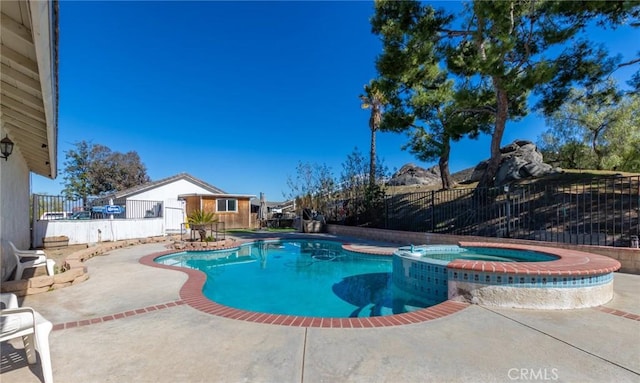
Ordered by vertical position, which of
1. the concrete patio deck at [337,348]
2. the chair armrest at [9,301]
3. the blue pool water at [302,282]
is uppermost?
the chair armrest at [9,301]

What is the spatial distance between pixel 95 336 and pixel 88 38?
16.3m

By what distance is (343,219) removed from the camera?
64.2 feet

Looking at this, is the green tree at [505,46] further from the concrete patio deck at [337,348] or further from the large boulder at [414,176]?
the large boulder at [414,176]

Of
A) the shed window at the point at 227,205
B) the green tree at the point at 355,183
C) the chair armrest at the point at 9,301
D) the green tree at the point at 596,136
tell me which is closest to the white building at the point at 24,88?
the chair armrest at the point at 9,301

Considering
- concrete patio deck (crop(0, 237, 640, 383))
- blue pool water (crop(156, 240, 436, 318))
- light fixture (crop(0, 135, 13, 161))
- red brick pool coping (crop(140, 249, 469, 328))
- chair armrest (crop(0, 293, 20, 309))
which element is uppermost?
light fixture (crop(0, 135, 13, 161))

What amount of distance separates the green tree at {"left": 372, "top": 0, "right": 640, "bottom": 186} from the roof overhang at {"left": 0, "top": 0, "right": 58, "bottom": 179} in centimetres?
1150

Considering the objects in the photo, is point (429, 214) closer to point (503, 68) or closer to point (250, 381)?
point (503, 68)

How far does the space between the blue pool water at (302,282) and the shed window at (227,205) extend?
13185 millimetres

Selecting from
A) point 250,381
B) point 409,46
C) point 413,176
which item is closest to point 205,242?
point 250,381

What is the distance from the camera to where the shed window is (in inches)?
998

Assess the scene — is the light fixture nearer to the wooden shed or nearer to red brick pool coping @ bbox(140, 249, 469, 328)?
red brick pool coping @ bbox(140, 249, 469, 328)

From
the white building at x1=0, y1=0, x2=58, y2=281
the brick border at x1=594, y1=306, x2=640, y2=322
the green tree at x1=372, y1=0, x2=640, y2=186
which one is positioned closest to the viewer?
the white building at x1=0, y1=0, x2=58, y2=281

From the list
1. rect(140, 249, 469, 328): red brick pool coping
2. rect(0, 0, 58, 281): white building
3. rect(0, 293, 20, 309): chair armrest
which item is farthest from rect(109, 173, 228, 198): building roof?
rect(0, 293, 20, 309): chair armrest

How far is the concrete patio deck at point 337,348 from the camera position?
257cm
